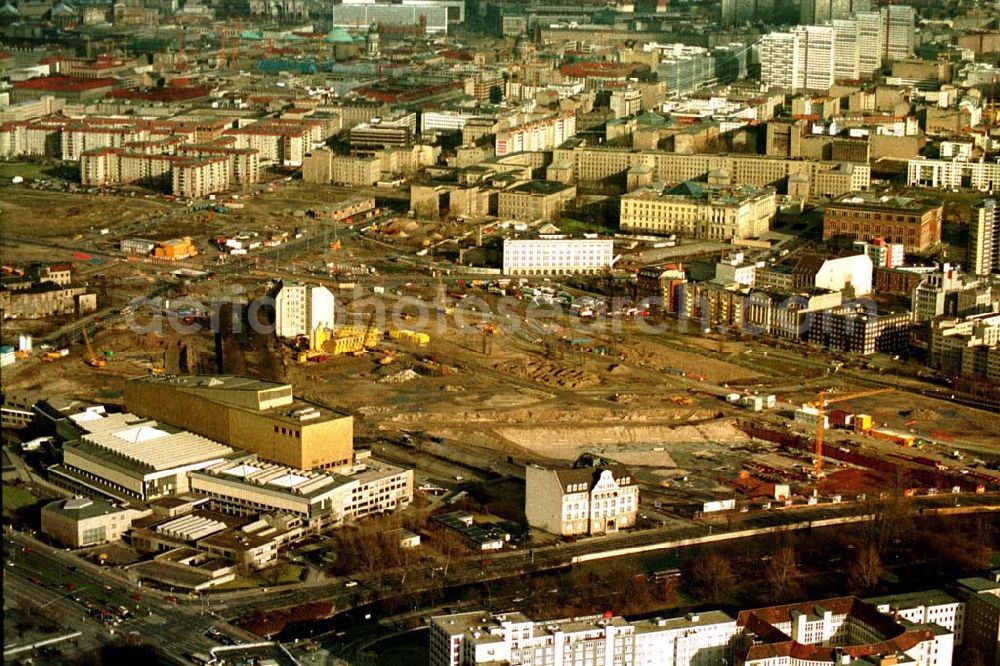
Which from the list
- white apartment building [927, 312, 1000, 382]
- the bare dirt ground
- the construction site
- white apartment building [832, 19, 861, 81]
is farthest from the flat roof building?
white apartment building [832, 19, 861, 81]

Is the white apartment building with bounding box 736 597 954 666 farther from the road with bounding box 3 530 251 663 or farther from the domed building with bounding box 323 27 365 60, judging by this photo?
the domed building with bounding box 323 27 365 60

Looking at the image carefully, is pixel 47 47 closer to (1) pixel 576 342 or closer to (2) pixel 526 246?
(2) pixel 526 246

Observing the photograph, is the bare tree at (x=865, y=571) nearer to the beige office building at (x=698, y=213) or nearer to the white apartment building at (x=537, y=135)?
the beige office building at (x=698, y=213)

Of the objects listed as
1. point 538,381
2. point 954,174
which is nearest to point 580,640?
point 538,381

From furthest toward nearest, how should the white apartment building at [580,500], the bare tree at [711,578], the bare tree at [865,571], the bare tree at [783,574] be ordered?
the white apartment building at [580,500]
the bare tree at [865,571]
the bare tree at [783,574]
the bare tree at [711,578]

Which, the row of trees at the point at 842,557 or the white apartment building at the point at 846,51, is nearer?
the row of trees at the point at 842,557

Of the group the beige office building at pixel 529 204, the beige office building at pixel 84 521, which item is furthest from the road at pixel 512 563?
the beige office building at pixel 529 204

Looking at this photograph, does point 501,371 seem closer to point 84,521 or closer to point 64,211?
point 84,521

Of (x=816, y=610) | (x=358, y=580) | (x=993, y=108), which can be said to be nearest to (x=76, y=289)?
(x=358, y=580)
